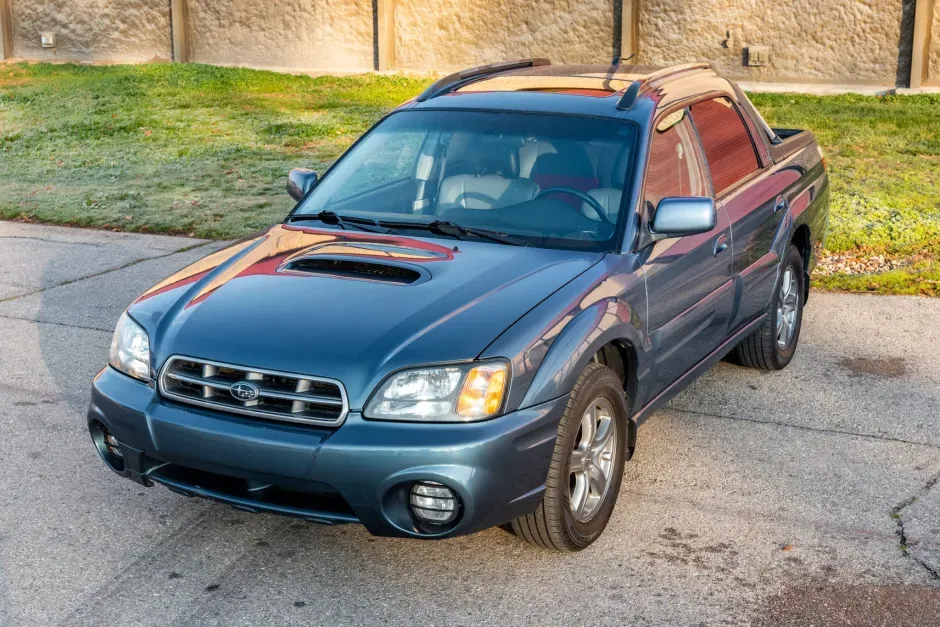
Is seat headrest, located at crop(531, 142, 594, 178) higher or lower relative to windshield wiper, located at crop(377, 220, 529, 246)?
higher

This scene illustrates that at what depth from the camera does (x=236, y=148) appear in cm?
1427

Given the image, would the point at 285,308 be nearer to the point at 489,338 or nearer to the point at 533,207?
the point at 489,338

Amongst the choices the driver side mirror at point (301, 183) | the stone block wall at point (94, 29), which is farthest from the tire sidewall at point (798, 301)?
the stone block wall at point (94, 29)

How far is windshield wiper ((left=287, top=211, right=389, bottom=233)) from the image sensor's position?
498 centimetres

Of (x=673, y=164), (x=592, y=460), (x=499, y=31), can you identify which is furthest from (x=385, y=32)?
(x=592, y=460)

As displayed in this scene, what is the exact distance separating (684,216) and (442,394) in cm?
144

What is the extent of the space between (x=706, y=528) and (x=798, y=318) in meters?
2.43

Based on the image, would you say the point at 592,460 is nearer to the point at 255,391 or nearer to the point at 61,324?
the point at 255,391

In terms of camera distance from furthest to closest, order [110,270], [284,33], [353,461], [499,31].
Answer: [284,33] → [499,31] → [110,270] → [353,461]

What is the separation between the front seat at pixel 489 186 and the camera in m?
4.99

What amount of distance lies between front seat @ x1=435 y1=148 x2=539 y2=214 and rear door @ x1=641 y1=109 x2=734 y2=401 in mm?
565

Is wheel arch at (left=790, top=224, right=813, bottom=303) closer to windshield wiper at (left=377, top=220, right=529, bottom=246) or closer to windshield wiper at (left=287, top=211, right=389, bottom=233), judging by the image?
windshield wiper at (left=377, top=220, right=529, bottom=246)

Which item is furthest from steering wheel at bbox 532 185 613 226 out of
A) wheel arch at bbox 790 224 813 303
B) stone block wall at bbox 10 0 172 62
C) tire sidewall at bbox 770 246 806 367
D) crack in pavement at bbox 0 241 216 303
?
stone block wall at bbox 10 0 172 62

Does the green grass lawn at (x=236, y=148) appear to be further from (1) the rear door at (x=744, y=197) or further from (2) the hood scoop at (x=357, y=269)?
(2) the hood scoop at (x=357, y=269)
